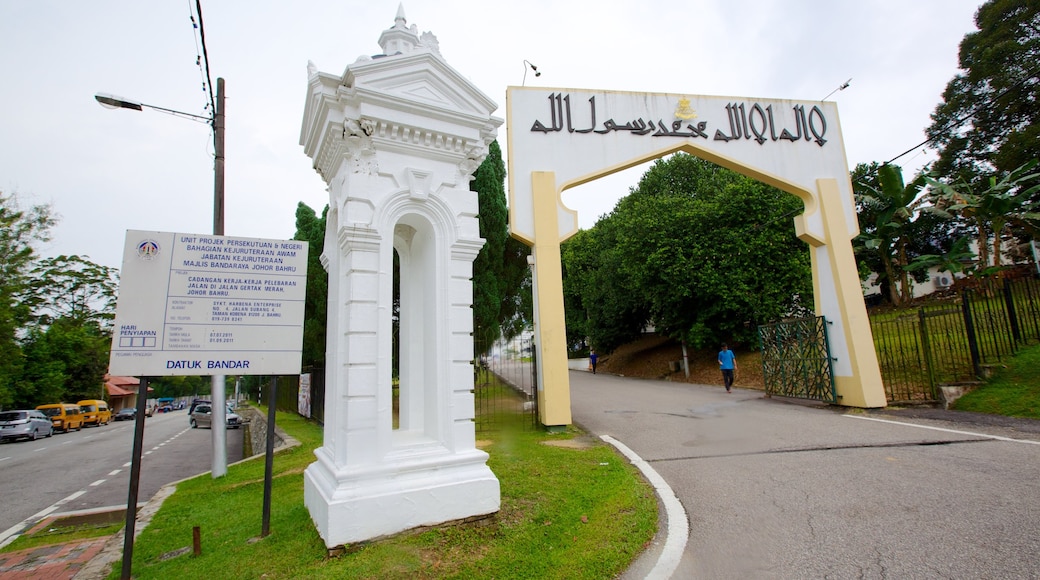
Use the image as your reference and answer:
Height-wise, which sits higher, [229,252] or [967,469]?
[229,252]

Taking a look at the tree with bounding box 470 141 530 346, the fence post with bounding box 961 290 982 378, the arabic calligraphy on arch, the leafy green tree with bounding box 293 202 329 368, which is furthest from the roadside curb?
the fence post with bounding box 961 290 982 378

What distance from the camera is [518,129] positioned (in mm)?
9594

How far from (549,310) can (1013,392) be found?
27.6 ft

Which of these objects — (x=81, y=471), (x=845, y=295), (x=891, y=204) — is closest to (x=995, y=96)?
(x=891, y=204)

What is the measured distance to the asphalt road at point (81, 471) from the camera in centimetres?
871

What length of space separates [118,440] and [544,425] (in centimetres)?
2113

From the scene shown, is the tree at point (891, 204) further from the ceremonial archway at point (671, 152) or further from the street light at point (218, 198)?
the street light at point (218, 198)

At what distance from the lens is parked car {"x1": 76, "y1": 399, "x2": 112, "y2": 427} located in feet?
95.6

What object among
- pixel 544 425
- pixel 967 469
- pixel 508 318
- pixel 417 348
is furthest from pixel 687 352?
pixel 417 348

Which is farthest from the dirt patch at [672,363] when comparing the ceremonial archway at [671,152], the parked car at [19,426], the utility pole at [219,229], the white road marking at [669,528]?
the parked car at [19,426]

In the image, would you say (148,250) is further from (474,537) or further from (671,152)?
(671,152)

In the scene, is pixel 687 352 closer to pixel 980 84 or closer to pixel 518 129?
pixel 518 129

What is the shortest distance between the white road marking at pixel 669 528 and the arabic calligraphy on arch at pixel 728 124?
6.70 meters

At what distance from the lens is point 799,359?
37.7 feet
